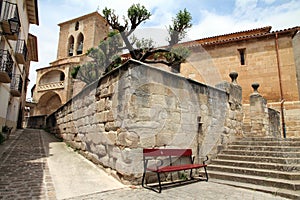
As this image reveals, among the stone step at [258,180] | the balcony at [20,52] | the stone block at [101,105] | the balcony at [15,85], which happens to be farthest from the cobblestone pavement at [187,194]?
the balcony at [15,85]

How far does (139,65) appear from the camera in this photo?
13.9 feet

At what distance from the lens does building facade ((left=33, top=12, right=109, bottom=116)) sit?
26.1 m

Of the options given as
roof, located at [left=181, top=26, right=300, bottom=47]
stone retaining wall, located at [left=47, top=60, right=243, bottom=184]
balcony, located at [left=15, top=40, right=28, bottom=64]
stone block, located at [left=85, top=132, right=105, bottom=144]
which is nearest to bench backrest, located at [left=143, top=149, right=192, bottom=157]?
stone retaining wall, located at [left=47, top=60, right=243, bottom=184]

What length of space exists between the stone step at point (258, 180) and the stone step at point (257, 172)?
0.34 feet

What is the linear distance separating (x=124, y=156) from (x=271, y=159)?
3.20 meters

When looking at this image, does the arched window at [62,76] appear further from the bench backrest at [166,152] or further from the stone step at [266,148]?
the bench backrest at [166,152]

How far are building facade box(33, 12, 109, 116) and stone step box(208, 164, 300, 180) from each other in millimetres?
21686

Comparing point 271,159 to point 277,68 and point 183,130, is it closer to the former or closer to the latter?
point 183,130

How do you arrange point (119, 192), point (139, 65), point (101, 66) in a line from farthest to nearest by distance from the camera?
point (101, 66)
point (139, 65)
point (119, 192)

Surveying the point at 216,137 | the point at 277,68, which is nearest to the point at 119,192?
the point at 216,137

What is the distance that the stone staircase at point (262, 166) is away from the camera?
3.82 metres

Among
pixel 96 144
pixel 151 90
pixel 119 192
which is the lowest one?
pixel 119 192

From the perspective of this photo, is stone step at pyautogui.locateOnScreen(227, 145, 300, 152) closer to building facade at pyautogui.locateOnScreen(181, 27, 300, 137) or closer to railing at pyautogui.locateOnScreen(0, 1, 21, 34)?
building facade at pyautogui.locateOnScreen(181, 27, 300, 137)

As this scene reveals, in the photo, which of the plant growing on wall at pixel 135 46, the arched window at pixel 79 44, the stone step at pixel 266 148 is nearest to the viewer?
the stone step at pixel 266 148
